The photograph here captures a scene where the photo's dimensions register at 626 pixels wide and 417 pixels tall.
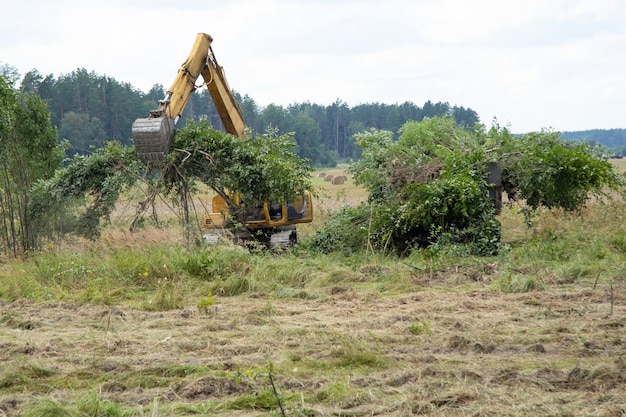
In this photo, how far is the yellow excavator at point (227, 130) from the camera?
14.3m

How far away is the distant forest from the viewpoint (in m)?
60.5

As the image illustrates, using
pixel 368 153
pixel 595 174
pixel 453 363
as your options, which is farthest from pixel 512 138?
pixel 453 363

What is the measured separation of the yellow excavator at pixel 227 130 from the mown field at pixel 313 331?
2.03 meters

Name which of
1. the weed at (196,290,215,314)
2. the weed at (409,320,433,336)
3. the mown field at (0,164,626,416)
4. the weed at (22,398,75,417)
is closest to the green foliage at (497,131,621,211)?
the mown field at (0,164,626,416)

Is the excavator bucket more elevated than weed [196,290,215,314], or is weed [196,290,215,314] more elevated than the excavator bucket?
the excavator bucket

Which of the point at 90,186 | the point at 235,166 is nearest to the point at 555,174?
the point at 235,166

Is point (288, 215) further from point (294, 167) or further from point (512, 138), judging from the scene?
point (512, 138)

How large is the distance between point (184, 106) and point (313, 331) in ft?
28.5

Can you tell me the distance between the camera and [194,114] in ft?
271

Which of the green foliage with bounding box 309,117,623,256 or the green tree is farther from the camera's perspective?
the green tree

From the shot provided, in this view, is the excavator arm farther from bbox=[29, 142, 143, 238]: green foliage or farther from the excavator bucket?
bbox=[29, 142, 143, 238]: green foliage

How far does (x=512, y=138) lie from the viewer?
1590cm

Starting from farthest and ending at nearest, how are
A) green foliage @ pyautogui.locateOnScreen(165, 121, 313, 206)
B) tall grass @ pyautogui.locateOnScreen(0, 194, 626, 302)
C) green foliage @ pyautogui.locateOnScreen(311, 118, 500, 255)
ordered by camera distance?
green foliage @ pyautogui.locateOnScreen(165, 121, 313, 206)
green foliage @ pyautogui.locateOnScreen(311, 118, 500, 255)
tall grass @ pyautogui.locateOnScreen(0, 194, 626, 302)

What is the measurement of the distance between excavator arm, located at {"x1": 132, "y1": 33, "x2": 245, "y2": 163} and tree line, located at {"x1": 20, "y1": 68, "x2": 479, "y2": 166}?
60.8ft
